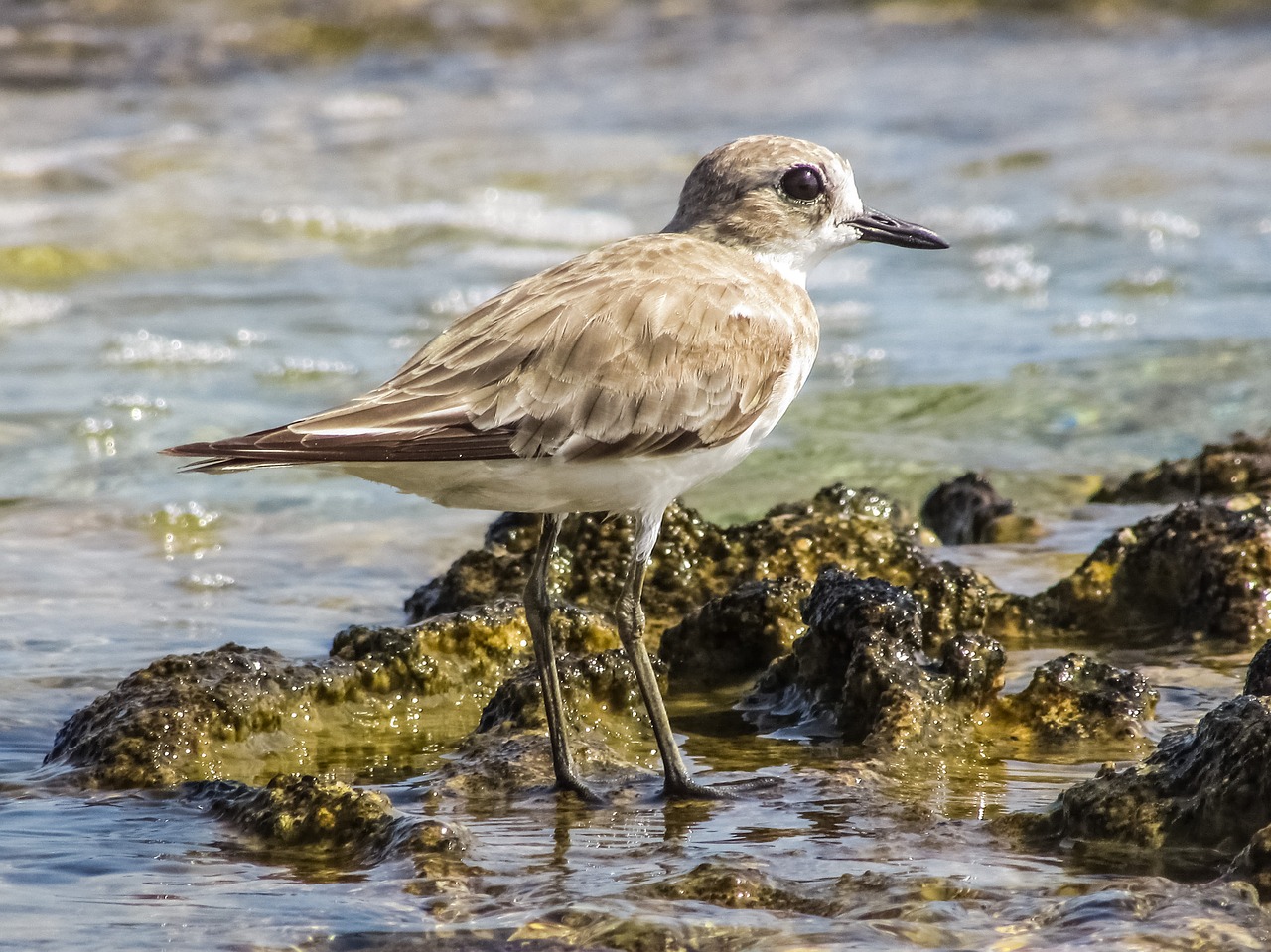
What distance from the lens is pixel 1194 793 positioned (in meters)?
4.60

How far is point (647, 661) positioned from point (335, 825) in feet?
4.22

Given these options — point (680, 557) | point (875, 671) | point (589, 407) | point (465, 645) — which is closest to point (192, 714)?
point (465, 645)

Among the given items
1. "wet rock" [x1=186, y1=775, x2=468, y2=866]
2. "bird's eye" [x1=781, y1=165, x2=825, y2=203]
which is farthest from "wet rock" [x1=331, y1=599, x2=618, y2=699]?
"bird's eye" [x1=781, y1=165, x2=825, y2=203]

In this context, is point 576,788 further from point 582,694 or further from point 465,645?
point 465,645

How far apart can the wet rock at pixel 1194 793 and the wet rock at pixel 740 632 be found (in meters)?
1.72

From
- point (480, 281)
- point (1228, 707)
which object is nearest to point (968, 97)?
point (480, 281)

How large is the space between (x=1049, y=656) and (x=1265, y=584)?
797 millimetres

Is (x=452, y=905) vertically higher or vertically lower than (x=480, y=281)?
lower

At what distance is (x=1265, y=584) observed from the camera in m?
6.46

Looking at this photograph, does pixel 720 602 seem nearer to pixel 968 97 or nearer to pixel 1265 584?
pixel 1265 584

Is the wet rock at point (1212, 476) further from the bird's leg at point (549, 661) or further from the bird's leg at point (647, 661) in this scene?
the bird's leg at point (549, 661)

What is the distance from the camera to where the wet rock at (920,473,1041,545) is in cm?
798

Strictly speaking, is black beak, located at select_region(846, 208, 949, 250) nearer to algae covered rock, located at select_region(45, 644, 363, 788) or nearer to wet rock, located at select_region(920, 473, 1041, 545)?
wet rock, located at select_region(920, 473, 1041, 545)

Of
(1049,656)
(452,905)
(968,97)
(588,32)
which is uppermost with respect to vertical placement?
(588,32)
